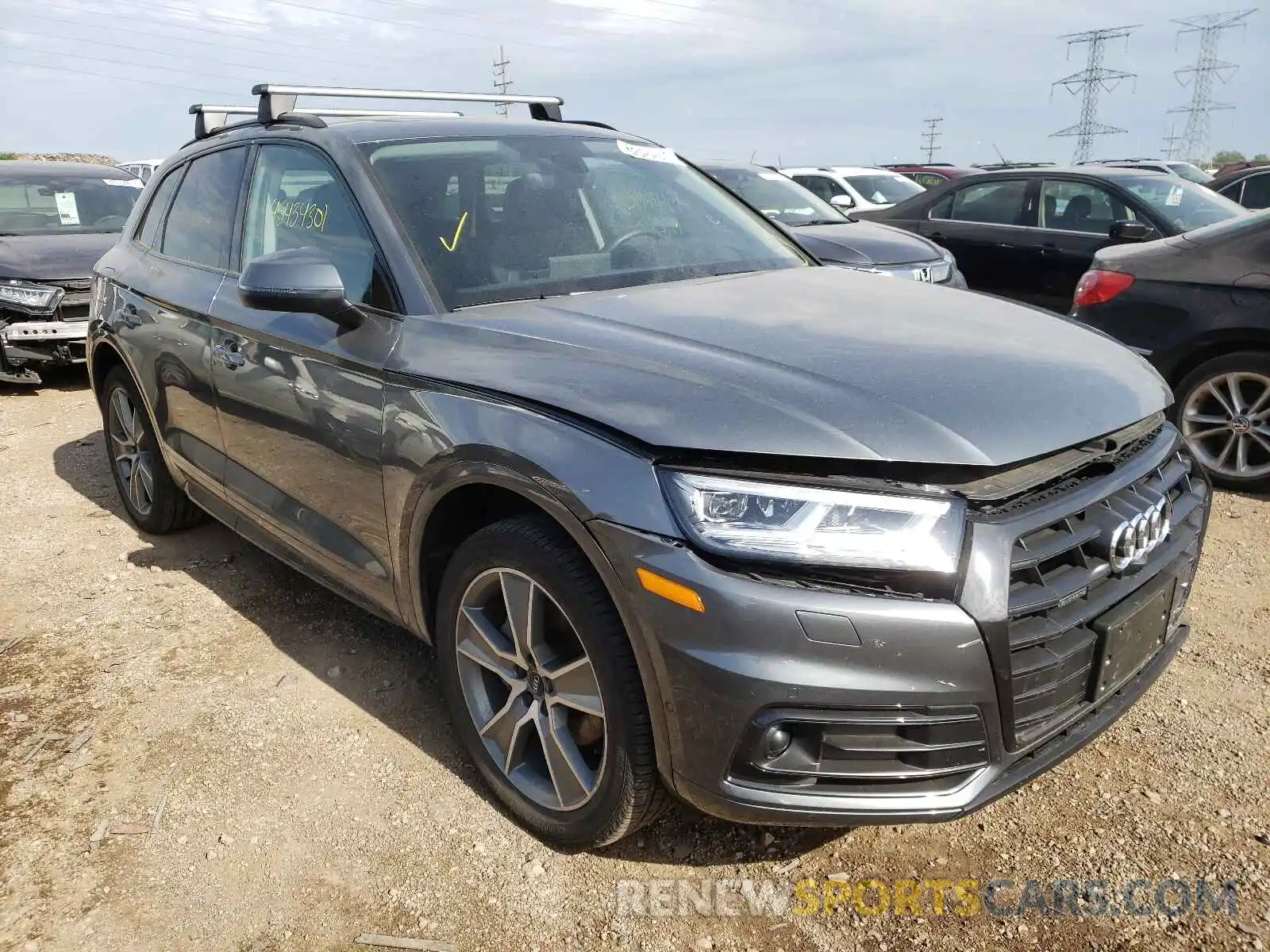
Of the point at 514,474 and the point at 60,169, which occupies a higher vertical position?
the point at 60,169

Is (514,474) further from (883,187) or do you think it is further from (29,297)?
(883,187)

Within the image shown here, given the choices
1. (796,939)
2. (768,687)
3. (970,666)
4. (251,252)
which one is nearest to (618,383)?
(768,687)

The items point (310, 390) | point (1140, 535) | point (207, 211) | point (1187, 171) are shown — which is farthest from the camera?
point (1187, 171)

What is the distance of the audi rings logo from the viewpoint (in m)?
2.06

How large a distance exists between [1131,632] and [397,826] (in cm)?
182

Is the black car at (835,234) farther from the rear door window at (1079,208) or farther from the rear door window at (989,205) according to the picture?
the rear door window at (1079,208)

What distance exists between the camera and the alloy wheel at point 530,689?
2268 millimetres

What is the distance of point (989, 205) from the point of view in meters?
8.27

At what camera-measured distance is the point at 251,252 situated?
342 cm

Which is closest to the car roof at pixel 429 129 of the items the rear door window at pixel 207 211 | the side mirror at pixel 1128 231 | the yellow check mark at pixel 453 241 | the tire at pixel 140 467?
the rear door window at pixel 207 211

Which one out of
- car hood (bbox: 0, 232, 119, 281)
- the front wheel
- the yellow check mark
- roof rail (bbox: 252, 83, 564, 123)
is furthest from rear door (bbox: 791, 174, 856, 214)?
the yellow check mark

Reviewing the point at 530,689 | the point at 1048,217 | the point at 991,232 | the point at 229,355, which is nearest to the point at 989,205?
the point at 991,232

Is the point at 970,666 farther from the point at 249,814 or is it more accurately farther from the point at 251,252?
the point at 251,252

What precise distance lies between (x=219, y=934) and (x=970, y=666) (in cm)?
174
